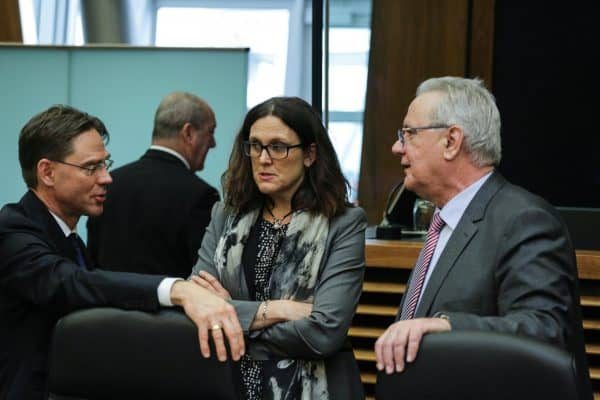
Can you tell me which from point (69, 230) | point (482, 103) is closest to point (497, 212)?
point (482, 103)

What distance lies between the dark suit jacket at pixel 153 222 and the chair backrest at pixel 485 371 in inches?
98.0

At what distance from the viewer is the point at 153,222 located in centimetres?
407

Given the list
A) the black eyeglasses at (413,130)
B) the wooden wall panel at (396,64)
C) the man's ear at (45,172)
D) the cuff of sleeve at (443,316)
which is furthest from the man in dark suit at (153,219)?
the cuff of sleeve at (443,316)

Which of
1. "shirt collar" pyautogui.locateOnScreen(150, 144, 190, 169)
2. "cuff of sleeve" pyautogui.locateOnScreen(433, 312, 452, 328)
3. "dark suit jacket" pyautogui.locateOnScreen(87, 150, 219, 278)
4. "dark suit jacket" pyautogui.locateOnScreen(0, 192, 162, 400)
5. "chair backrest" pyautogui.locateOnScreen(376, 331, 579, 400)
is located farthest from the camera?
"shirt collar" pyautogui.locateOnScreen(150, 144, 190, 169)

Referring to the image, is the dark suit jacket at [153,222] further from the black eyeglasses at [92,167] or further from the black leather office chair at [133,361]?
the black leather office chair at [133,361]

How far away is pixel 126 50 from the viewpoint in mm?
5438

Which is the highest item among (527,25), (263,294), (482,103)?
(527,25)

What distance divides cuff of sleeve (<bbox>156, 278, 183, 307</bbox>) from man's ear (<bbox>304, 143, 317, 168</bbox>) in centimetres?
63

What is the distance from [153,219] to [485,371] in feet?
8.69

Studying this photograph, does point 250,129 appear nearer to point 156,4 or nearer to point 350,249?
point 350,249

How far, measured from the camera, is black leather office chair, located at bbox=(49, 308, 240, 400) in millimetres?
1756

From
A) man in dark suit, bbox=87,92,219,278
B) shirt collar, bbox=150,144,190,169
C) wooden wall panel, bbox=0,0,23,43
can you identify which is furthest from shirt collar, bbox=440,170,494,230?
wooden wall panel, bbox=0,0,23,43

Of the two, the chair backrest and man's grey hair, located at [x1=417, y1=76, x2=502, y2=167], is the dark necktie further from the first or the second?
the chair backrest

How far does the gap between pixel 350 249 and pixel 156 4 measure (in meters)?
4.91
